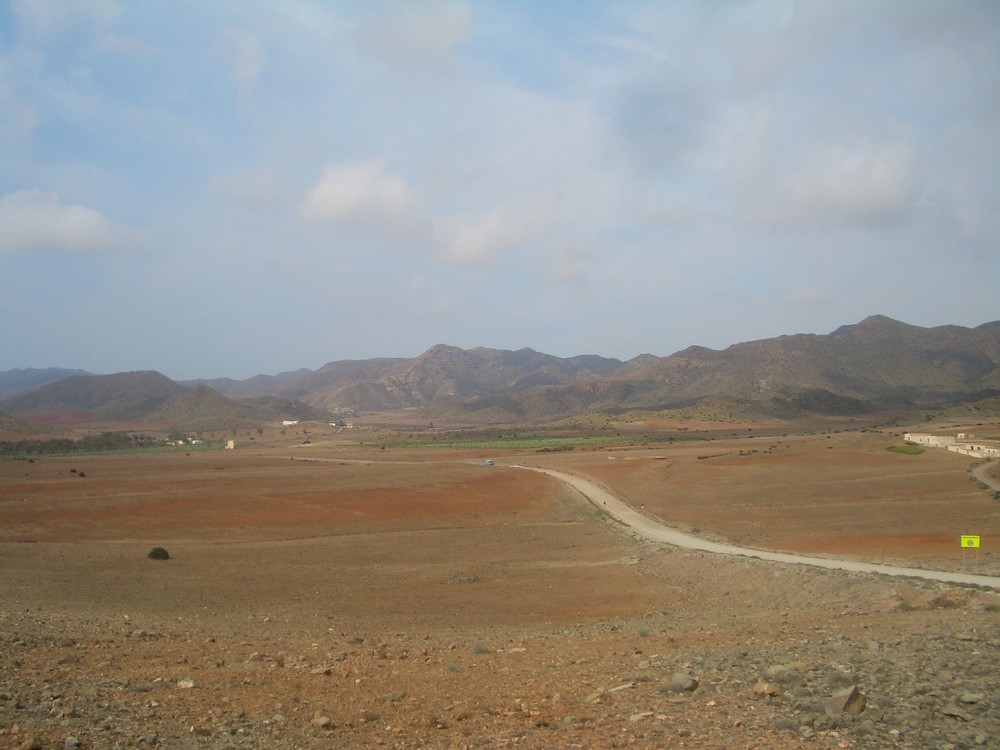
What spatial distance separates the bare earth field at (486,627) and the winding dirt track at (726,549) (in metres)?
1.70

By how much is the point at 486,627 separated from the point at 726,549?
1631 cm

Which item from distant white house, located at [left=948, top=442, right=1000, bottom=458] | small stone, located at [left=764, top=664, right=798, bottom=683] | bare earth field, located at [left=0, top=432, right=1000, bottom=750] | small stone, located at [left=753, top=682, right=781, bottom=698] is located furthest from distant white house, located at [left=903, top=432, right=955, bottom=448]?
small stone, located at [left=753, top=682, right=781, bottom=698]

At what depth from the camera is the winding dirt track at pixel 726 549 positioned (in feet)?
69.2

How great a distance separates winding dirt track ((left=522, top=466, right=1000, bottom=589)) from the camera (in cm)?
2108

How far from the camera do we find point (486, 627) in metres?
16.5

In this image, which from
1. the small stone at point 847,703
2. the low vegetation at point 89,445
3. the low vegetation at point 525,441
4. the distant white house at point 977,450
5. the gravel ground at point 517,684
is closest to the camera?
the gravel ground at point 517,684

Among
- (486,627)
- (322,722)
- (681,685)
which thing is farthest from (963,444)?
(322,722)

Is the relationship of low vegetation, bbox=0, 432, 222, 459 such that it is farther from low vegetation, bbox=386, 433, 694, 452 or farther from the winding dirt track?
the winding dirt track

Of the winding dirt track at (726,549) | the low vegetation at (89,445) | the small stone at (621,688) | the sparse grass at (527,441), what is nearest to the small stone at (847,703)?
the small stone at (621,688)

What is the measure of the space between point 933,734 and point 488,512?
3686 cm

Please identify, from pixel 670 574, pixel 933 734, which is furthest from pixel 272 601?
pixel 933 734

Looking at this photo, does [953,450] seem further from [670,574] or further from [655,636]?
[655,636]

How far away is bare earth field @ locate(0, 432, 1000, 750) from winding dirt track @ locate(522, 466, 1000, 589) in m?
1.70

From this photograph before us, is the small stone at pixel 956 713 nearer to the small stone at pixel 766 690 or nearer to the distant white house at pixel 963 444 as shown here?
the small stone at pixel 766 690
